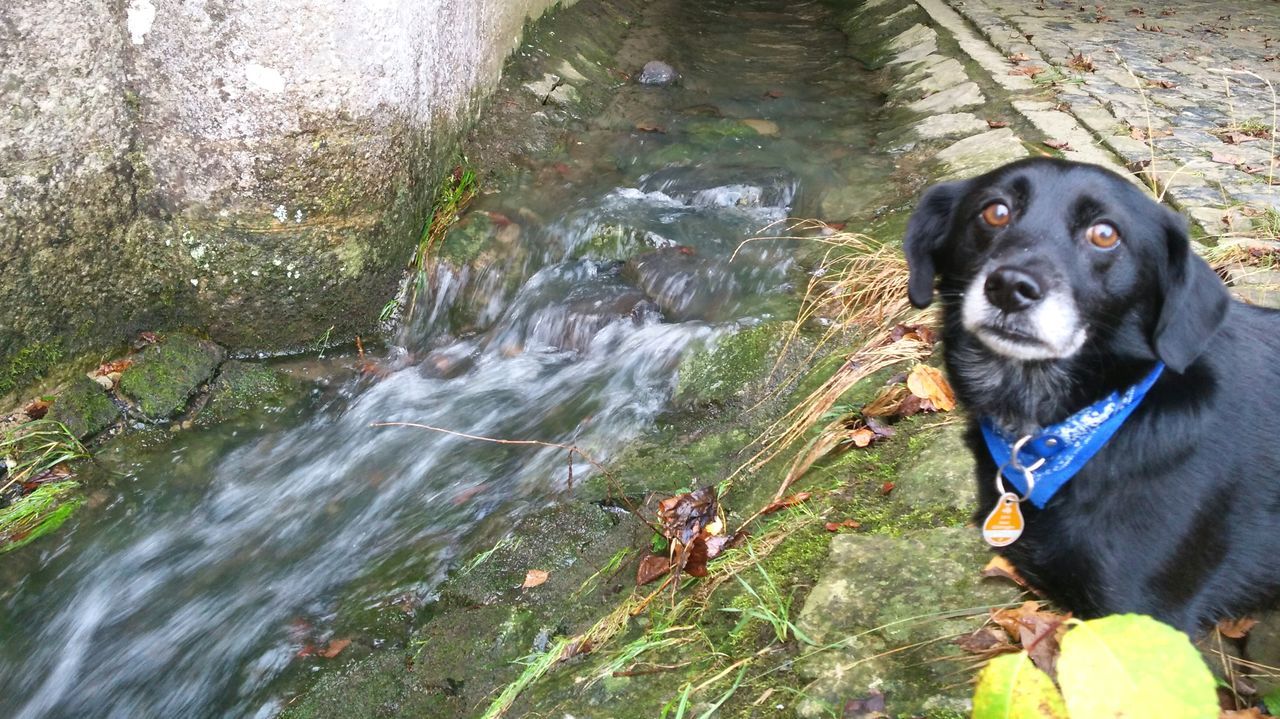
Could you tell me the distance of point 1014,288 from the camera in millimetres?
2031

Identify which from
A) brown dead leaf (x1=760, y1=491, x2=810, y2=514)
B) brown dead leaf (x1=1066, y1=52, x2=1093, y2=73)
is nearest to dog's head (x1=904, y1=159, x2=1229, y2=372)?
brown dead leaf (x1=760, y1=491, x2=810, y2=514)

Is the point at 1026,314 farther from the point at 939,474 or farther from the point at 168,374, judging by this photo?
the point at 168,374

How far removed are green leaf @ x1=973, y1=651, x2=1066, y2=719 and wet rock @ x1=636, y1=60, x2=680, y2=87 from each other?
24.1 feet

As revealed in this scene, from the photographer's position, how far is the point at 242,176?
447cm

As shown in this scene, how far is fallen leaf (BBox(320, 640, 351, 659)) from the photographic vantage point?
3.26 meters

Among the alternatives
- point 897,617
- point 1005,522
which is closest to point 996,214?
point 1005,522

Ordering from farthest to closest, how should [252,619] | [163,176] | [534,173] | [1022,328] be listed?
[534,173] < [163,176] < [252,619] < [1022,328]

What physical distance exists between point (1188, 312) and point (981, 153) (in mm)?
3863

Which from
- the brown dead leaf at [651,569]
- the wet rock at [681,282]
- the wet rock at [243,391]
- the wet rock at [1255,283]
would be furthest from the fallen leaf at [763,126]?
the brown dead leaf at [651,569]

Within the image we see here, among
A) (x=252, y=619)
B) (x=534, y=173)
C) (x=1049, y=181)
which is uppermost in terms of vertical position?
(x=1049, y=181)

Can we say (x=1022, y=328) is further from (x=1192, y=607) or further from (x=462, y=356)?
(x=462, y=356)

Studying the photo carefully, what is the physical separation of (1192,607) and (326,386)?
4077 mm

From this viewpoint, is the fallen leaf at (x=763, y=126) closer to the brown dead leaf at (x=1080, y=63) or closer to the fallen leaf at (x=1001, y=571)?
the brown dead leaf at (x=1080, y=63)

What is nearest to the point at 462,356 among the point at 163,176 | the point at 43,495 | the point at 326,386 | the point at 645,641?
the point at 326,386
